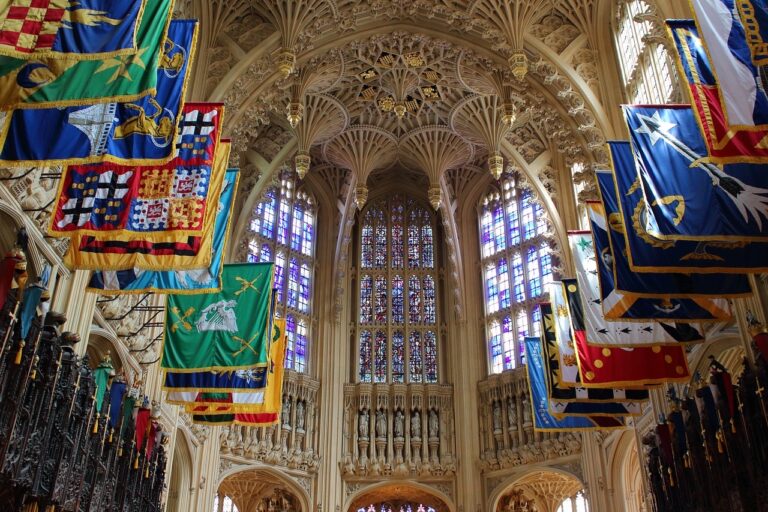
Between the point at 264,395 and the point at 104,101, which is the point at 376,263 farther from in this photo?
the point at 104,101

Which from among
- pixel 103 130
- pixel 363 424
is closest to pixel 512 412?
pixel 363 424

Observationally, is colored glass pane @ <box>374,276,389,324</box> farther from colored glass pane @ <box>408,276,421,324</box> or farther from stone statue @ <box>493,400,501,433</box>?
stone statue @ <box>493,400,501,433</box>

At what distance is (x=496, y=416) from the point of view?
2944cm

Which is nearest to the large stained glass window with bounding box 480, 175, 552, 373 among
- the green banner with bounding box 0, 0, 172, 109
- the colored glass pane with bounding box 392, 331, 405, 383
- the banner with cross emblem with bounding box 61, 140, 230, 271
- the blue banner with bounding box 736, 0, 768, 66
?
the colored glass pane with bounding box 392, 331, 405, 383

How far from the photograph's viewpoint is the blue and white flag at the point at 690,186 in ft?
34.5

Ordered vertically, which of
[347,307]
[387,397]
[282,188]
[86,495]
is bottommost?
[86,495]

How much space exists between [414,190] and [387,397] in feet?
33.6

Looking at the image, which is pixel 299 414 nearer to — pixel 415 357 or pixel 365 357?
pixel 365 357

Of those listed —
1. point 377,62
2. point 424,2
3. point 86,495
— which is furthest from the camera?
point 377,62

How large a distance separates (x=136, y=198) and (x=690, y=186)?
8461 mm

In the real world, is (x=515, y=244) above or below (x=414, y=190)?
below

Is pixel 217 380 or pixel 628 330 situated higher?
pixel 628 330

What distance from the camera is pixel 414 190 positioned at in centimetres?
3581

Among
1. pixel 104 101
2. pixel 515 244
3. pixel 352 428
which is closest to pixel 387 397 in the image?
pixel 352 428
